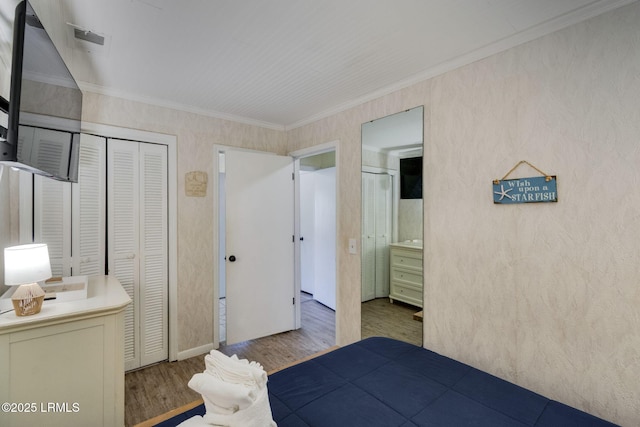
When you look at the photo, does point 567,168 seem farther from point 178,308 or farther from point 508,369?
point 178,308

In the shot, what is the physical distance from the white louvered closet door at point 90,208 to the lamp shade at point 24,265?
915 millimetres

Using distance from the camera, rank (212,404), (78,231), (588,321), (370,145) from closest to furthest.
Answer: (212,404), (588,321), (78,231), (370,145)

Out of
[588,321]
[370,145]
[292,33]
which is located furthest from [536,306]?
[292,33]

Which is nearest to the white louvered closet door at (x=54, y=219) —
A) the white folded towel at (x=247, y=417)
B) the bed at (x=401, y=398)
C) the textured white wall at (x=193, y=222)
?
the textured white wall at (x=193, y=222)

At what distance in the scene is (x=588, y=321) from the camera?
4.82 ft

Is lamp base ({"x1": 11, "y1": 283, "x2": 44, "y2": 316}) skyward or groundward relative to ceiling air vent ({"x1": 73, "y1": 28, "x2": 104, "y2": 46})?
groundward

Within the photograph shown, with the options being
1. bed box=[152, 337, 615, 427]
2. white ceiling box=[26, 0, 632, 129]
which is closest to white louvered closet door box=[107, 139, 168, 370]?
white ceiling box=[26, 0, 632, 129]

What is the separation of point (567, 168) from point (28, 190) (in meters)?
3.48

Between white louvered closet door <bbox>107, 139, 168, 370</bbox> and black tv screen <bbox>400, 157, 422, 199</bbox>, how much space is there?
7.05ft

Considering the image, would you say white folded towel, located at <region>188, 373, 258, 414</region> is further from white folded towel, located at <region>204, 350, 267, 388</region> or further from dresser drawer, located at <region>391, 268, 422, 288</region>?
dresser drawer, located at <region>391, 268, 422, 288</region>

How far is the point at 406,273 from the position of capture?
7.69 feet

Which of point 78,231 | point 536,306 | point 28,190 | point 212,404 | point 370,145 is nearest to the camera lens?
point 212,404

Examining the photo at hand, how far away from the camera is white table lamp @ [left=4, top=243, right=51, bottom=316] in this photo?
1.41 m

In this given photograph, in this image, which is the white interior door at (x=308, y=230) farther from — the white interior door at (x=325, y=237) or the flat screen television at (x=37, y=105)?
the flat screen television at (x=37, y=105)
